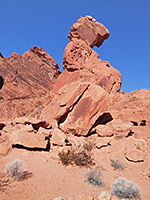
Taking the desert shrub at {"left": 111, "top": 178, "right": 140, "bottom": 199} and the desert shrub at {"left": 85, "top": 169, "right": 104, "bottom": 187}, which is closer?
the desert shrub at {"left": 111, "top": 178, "right": 140, "bottom": 199}

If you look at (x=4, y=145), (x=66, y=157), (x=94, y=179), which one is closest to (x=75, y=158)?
(x=66, y=157)

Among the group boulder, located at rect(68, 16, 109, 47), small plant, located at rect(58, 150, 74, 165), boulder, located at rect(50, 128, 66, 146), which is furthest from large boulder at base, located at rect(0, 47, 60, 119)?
small plant, located at rect(58, 150, 74, 165)

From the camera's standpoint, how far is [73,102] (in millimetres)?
10266

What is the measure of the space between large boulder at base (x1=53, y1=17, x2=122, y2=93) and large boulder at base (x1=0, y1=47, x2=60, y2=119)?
1.82 meters

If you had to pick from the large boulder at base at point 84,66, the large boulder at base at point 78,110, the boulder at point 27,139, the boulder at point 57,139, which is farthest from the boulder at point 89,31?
the boulder at point 27,139

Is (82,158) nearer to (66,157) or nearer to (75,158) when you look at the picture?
(75,158)

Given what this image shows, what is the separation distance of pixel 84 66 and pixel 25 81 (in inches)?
260

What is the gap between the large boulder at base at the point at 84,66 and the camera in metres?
15.1

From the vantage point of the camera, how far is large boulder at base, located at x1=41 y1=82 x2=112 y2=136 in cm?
978

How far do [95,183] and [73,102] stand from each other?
5998 millimetres

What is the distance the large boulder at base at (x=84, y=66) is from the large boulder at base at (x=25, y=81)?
1.82 meters

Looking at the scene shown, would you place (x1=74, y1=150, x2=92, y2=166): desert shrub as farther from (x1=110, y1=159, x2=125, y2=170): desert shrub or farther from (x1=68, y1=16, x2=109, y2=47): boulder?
(x1=68, y1=16, x2=109, y2=47): boulder

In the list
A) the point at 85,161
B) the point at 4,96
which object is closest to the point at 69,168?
the point at 85,161

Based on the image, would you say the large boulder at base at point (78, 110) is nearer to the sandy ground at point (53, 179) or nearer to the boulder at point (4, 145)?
the sandy ground at point (53, 179)
